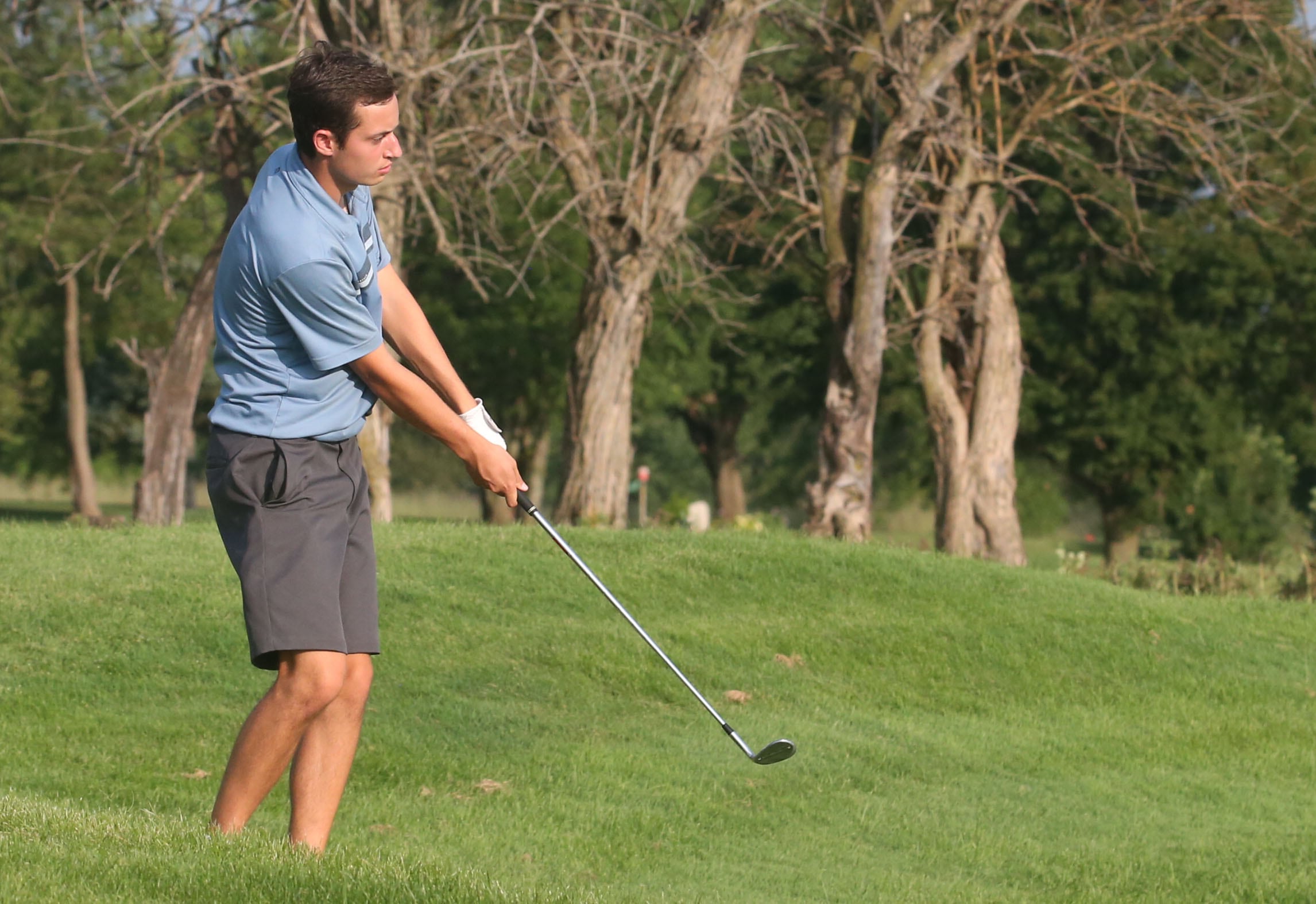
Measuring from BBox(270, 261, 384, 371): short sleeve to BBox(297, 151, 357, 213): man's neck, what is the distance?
0.23 meters

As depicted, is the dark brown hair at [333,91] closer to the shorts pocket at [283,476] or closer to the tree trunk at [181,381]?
the shorts pocket at [283,476]

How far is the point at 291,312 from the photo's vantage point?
3773 millimetres

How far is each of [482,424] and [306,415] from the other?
0.46 meters

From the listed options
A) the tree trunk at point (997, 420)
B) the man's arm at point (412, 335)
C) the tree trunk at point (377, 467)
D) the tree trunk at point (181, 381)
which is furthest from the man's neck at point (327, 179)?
the tree trunk at point (997, 420)

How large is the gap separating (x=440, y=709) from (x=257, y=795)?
10.4 ft

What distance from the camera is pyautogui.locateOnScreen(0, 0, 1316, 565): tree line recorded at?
45.0 feet

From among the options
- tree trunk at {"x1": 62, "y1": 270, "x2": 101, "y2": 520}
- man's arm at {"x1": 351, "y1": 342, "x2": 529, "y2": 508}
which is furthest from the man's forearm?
tree trunk at {"x1": 62, "y1": 270, "x2": 101, "y2": 520}

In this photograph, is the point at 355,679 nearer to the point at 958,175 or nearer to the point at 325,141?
the point at 325,141

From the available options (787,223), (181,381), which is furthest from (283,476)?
(787,223)

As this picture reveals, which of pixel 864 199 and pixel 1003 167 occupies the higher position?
pixel 1003 167

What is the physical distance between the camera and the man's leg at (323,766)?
400 centimetres

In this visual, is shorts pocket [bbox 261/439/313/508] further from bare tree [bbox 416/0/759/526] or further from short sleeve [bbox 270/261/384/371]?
bare tree [bbox 416/0/759/526]

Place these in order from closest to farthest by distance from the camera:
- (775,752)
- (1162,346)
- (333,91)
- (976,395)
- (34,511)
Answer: (333,91) < (775,752) < (976,395) < (1162,346) < (34,511)

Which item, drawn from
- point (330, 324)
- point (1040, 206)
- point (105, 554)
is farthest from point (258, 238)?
point (1040, 206)
